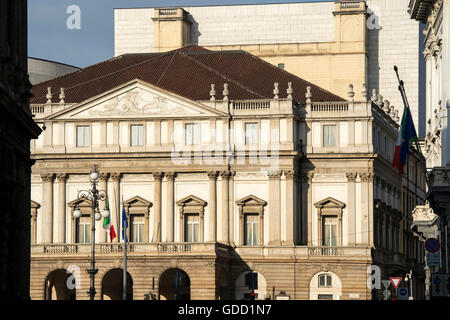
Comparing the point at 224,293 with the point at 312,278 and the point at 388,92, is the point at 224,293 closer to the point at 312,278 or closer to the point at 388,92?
the point at 312,278

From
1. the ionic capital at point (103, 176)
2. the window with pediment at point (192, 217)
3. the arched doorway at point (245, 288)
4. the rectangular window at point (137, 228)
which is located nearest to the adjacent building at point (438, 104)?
the arched doorway at point (245, 288)

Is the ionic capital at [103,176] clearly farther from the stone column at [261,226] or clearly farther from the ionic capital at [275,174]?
the ionic capital at [275,174]

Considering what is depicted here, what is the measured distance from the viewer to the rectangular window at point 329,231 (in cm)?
10269

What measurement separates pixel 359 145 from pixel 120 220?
19104 millimetres

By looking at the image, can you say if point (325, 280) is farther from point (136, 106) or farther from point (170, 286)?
point (136, 106)

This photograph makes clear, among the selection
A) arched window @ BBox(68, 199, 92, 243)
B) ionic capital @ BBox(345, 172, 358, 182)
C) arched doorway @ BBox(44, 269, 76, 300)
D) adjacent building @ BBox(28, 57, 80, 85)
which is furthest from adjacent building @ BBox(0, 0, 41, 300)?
adjacent building @ BBox(28, 57, 80, 85)

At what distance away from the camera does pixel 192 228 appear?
103 m

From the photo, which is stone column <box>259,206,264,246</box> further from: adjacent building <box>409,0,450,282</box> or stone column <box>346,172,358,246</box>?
adjacent building <box>409,0,450,282</box>

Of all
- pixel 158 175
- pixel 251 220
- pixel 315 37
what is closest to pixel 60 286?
pixel 158 175

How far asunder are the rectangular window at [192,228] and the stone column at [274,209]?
576 centimetres

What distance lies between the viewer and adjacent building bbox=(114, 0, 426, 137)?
12950 cm

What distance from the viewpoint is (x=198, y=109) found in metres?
103

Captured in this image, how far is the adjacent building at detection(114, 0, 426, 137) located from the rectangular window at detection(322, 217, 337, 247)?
1068 inches

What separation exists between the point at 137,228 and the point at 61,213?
236 inches
